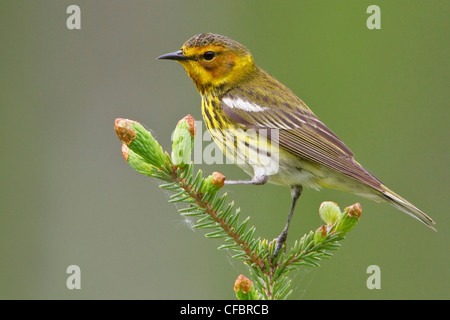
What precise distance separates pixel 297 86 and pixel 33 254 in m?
4.16

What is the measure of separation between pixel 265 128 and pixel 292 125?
22 centimetres

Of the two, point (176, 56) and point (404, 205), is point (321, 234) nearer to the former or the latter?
point (404, 205)

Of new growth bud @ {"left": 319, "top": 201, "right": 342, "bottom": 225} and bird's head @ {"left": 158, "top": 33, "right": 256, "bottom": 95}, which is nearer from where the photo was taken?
new growth bud @ {"left": 319, "top": 201, "right": 342, "bottom": 225}

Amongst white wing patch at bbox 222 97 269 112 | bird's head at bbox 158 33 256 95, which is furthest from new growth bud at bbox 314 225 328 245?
bird's head at bbox 158 33 256 95

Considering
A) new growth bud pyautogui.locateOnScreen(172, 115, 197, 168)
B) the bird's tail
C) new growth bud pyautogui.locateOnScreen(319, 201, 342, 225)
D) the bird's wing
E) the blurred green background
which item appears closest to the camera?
new growth bud pyautogui.locateOnScreen(172, 115, 197, 168)

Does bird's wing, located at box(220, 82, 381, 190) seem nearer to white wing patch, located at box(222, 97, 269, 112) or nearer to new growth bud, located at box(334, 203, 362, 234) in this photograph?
white wing patch, located at box(222, 97, 269, 112)

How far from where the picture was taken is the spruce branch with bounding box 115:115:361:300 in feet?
10.0

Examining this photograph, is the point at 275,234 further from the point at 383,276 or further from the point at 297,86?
the point at 297,86

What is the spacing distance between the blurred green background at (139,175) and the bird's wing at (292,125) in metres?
2.40

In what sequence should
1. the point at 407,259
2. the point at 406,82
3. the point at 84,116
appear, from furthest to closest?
the point at 406,82, the point at 84,116, the point at 407,259

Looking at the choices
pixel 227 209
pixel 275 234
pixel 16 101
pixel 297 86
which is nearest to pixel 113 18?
pixel 16 101

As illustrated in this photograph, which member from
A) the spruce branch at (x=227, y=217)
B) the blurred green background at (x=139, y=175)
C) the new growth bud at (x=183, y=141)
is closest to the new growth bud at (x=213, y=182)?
the spruce branch at (x=227, y=217)

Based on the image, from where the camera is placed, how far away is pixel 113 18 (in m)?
7.49

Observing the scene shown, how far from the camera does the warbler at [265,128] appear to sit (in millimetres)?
4039
